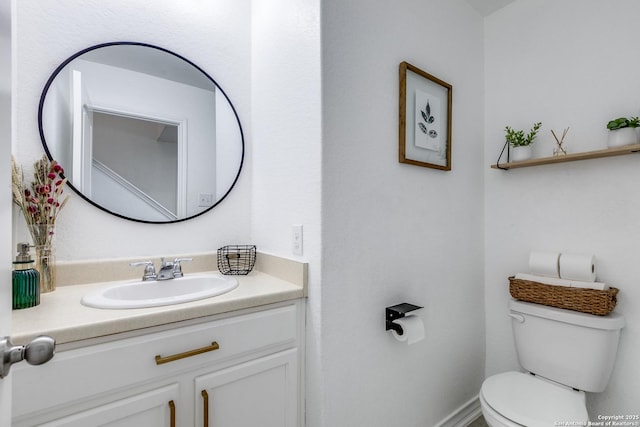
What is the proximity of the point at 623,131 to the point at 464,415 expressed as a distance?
5.32 ft

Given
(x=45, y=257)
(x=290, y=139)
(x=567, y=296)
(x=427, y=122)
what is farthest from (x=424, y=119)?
(x=45, y=257)

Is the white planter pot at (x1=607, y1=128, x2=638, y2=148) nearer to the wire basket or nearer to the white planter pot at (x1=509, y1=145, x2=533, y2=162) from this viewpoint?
the white planter pot at (x1=509, y1=145, x2=533, y2=162)

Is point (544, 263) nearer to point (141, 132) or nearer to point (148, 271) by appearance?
point (148, 271)

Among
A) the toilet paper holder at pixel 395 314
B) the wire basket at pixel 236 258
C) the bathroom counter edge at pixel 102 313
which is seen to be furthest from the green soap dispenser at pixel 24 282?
the toilet paper holder at pixel 395 314

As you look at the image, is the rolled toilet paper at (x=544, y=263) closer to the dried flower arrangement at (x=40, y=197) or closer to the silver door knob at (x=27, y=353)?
the silver door knob at (x=27, y=353)

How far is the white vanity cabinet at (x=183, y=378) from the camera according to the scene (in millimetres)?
773

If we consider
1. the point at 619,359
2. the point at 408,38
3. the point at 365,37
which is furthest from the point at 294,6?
the point at 619,359

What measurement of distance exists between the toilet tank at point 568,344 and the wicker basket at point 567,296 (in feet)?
0.10

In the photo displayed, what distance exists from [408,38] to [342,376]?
60.5 inches

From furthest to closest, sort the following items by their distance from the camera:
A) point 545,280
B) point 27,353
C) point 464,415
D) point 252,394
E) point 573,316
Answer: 1. point 464,415
2. point 545,280
3. point 573,316
4. point 252,394
5. point 27,353

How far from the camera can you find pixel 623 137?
130cm

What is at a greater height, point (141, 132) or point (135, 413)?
point (141, 132)

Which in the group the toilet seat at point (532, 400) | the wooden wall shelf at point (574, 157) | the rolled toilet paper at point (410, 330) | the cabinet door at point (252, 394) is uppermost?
the wooden wall shelf at point (574, 157)

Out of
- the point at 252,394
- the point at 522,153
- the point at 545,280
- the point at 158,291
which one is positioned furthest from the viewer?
the point at 522,153
